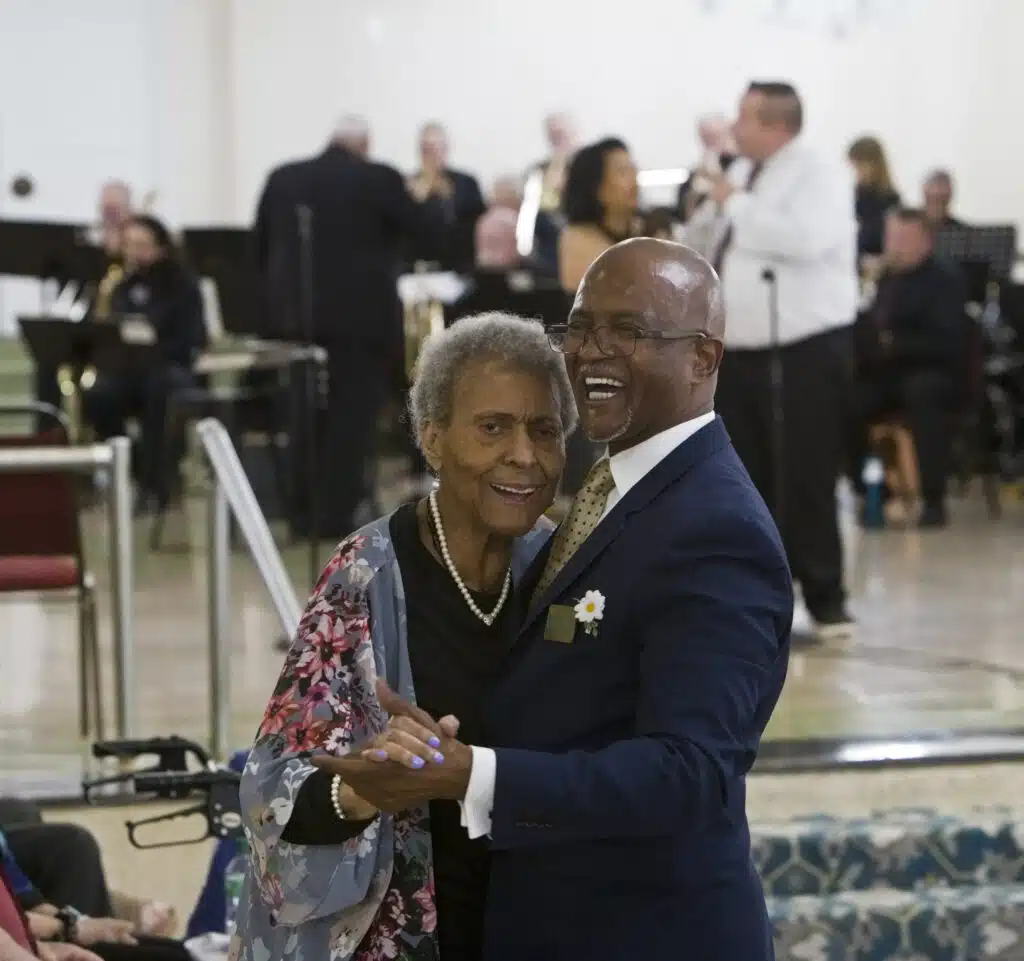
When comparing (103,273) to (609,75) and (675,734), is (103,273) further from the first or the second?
(675,734)

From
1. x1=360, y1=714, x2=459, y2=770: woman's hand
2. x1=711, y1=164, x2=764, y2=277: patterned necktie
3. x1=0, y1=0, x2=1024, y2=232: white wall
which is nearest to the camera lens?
x1=360, y1=714, x2=459, y2=770: woman's hand

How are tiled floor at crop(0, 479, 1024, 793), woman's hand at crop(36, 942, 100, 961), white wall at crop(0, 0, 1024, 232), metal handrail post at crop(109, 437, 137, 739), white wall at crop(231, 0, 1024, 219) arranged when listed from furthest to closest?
white wall at crop(231, 0, 1024, 219), white wall at crop(0, 0, 1024, 232), tiled floor at crop(0, 479, 1024, 793), metal handrail post at crop(109, 437, 137, 739), woman's hand at crop(36, 942, 100, 961)

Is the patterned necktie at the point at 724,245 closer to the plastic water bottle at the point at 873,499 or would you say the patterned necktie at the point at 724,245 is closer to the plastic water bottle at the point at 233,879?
the plastic water bottle at the point at 233,879

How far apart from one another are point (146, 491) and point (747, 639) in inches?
314

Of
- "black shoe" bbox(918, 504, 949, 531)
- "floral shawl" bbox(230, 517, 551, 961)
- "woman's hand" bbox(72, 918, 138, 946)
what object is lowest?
"black shoe" bbox(918, 504, 949, 531)

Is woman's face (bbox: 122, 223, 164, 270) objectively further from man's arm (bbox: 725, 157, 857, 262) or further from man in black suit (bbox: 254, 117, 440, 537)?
man's arm (bbox: 725, 157, 857, 262)

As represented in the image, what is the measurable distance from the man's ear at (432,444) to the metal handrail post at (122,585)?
223 cm

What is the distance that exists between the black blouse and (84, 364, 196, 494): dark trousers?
24.6 ft

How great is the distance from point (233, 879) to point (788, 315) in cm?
318

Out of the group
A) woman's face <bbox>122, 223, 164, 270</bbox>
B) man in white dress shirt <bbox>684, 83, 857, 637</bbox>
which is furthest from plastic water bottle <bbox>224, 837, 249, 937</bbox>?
woman's face <bbox>122, 223, 164, 270</bbox>

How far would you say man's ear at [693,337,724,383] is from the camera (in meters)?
2.00

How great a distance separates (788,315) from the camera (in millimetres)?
5926

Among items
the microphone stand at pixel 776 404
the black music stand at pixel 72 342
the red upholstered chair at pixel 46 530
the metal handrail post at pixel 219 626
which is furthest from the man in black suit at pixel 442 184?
the metal handrail post at pixel 219 626

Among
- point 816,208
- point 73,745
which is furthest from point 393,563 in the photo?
point 816,208
